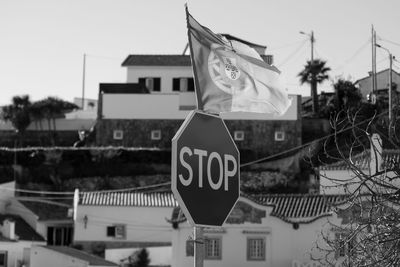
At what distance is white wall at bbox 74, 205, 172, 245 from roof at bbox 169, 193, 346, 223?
810 cm

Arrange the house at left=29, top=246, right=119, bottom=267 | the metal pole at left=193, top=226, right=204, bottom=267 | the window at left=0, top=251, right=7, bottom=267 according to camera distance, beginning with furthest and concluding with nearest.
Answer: the window at left=0, top=251, right=7, bottom=267, the house at left=29, top=246, right=119, bottom=267, the metal pole at left=193, top=226, right=204, bottom=267

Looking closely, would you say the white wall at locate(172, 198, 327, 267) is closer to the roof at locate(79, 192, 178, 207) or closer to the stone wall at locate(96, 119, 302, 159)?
the roof at locate(79, 192, 178, 207)

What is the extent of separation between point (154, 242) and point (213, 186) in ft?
155

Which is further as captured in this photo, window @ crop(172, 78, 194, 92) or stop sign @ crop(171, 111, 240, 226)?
window @ crop(172, 78, 194, 92)

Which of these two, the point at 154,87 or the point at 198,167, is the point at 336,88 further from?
the point at 198,167

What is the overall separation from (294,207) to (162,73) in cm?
3381

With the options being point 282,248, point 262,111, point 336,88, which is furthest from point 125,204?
point 262,111

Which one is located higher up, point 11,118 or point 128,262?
point 11,118

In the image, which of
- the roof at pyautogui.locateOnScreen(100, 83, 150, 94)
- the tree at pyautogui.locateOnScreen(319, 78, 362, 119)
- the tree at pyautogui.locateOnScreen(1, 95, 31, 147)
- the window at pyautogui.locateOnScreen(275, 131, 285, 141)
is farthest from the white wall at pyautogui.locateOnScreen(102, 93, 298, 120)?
the tree at pyautogui.locateOnScreen(1, 95, 31, 147)

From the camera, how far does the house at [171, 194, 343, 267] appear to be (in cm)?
4469

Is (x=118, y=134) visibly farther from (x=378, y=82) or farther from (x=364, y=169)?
(x=364, y=169)

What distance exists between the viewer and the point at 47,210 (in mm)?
62156

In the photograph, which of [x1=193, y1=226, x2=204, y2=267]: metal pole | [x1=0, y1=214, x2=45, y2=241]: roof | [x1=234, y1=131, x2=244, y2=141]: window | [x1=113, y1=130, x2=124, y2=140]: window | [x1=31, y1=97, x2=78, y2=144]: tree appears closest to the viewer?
[x1=193, y1=226, x2=204, y2=267]: metal pole

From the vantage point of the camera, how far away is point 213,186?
9.15m
